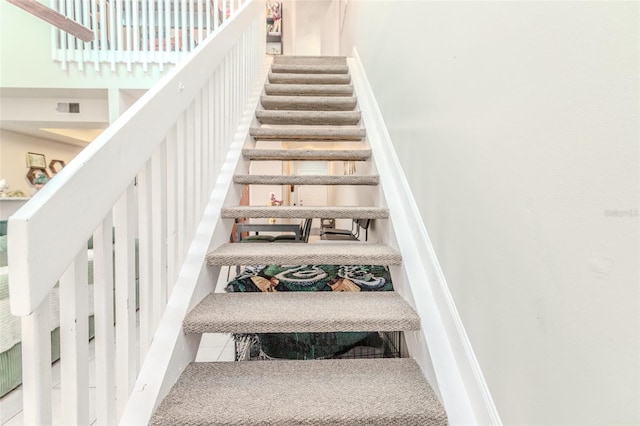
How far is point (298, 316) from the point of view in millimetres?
1207

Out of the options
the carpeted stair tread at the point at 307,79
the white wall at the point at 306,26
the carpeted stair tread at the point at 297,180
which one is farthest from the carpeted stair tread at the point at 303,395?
the white wall at the point at 306,26

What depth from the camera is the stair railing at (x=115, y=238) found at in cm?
60

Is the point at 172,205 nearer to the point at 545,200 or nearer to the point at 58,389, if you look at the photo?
the point at 545,200

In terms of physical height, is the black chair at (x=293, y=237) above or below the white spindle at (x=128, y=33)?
below

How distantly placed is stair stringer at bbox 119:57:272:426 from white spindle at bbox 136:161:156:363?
0.19ft

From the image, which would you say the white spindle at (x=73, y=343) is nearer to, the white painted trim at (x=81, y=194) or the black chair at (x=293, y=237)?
the white painted trim at (x=81, y=194)

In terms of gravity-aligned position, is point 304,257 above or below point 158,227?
Result: below

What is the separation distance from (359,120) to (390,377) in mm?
2000

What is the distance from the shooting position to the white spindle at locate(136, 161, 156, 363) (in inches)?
39.4

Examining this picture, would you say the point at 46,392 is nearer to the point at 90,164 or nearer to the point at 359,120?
the point at 90,164

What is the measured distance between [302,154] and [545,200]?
1677 millimetres

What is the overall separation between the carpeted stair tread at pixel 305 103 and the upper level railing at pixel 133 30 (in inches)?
59.6

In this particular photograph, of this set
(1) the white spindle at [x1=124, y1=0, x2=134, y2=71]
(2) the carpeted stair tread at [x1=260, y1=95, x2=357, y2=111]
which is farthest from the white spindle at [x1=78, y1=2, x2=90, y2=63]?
(2) the carpeted stair tread at [x1=260, y1=95, x2=357, y2=111]

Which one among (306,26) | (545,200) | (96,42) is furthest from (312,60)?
(306,26)
